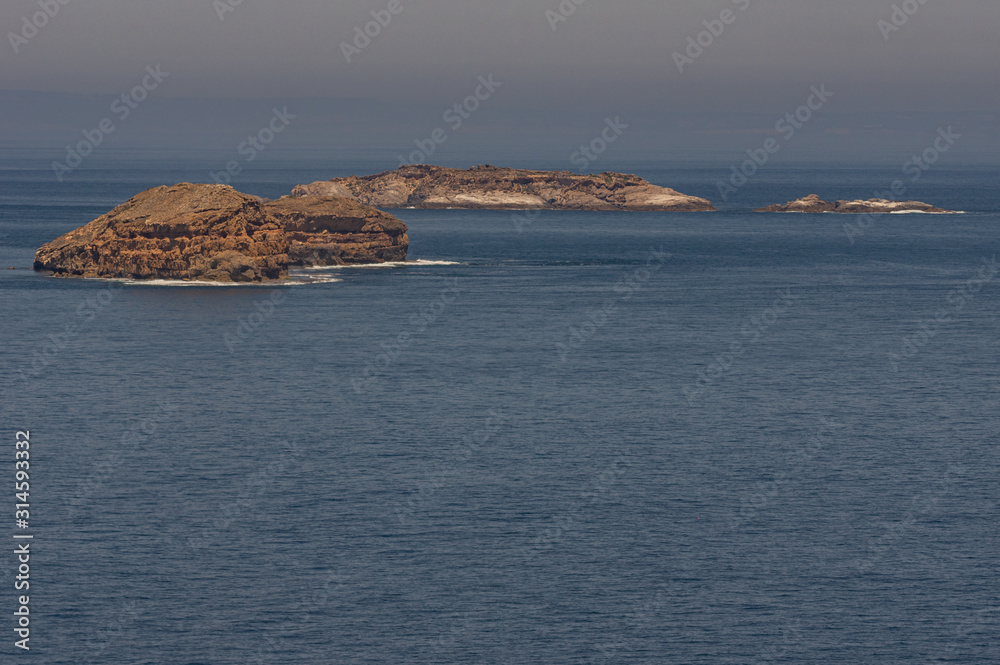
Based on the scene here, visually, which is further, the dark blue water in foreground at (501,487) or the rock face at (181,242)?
the rock face at (181,242)

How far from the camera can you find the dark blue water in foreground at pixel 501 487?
50500 mm

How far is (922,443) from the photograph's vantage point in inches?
3063

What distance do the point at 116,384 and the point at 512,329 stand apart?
40036 mm

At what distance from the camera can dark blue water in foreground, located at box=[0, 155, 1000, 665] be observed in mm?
50500

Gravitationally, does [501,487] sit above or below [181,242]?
below

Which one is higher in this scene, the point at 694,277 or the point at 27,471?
the point at 694,277

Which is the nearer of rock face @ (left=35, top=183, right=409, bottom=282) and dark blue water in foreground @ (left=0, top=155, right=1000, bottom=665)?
dark blue water in foreground @ (left=0, top=155, right=1000, bottom=665)

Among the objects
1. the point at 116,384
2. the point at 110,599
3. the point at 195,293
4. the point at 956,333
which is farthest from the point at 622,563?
the point at 195,293

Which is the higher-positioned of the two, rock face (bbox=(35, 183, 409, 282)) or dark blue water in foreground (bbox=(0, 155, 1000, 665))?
rock face (bbox=(35, 183, 409, 282))

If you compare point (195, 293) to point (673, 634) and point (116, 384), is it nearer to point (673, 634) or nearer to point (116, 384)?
point (116, 384)

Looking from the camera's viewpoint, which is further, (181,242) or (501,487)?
(181,242)

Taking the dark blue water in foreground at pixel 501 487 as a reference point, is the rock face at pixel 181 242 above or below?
above

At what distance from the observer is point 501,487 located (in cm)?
6819

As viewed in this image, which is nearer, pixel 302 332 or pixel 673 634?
pixel 673 634
